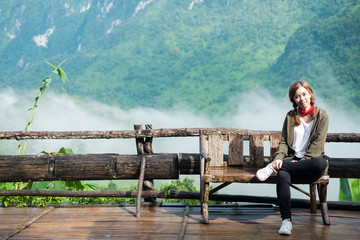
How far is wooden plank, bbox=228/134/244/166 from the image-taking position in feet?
15.7

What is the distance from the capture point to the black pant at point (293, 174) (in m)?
3.75

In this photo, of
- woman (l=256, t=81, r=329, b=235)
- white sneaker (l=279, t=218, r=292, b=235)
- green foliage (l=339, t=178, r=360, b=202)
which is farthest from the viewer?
green foliage (l=339, t=178, r=360, b=202)

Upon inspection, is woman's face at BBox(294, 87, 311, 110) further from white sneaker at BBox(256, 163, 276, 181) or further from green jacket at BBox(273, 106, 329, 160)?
white sneaker at BBox(256, 163, 276, 181)

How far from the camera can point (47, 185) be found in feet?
18.8

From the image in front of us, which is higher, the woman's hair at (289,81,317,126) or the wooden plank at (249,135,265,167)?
the woman's hair at (289,81,317,126)

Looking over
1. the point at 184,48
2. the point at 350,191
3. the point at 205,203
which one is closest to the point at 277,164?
the point at 205,203

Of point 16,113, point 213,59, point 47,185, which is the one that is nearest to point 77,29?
point 16,113

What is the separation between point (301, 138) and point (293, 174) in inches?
14.1

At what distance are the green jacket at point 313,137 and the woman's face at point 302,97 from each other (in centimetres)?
12

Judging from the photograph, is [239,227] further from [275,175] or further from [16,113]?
[16,113]

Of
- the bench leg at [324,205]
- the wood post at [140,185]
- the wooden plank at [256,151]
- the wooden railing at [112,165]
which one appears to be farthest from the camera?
Answer: the wooden railing at [112,165]

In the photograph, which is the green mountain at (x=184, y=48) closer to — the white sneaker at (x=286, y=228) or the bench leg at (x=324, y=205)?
the bench leg at (x=324, y=205)

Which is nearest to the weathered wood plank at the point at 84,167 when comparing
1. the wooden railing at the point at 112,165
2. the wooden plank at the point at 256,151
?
the wooden railing at the point at 112,165

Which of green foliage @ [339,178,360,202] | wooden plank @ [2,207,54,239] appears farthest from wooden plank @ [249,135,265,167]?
wooden plank @ [2,207,54,239]
